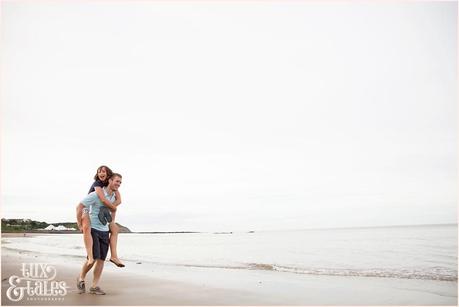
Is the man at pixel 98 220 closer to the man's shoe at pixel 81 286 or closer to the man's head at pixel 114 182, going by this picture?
the man's head at pixel 114 182

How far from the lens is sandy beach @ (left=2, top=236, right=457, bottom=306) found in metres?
4.92

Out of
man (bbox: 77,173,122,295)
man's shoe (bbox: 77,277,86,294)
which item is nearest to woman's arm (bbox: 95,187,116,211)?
man (bbox: 77,173,122,295)

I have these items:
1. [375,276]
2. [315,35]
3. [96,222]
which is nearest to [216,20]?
[315,35]

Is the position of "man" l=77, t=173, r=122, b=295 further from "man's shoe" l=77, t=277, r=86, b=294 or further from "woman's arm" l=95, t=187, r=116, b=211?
"man's shoe" l=77, t=277, r=86, b=294

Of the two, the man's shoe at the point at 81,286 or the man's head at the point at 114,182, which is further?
the man's shoe at the point at 81,286

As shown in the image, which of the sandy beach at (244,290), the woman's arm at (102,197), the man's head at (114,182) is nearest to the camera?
the woman's arm at (102,197)

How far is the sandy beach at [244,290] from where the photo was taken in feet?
16.1

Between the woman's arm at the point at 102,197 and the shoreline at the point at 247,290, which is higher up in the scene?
the woman's arm at the point at 102,197

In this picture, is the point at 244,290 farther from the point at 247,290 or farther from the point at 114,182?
the point at 114,182

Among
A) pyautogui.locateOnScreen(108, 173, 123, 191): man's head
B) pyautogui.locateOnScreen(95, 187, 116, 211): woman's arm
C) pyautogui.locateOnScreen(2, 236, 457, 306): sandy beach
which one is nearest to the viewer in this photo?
pyautogui.locateOnScreen(95, 187, 116, 211): woman's arm

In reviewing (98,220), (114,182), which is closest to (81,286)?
(98,220)

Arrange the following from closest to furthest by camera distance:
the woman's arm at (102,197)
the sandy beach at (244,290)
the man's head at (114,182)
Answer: the woman's arm at (102,197) → the man's head at (114,182) → the sandy beach at (244,290)

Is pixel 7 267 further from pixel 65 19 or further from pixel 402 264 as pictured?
pixel 402 264

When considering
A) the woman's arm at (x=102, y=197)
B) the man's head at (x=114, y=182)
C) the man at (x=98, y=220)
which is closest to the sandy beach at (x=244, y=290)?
the man at (x=98, y=220)
